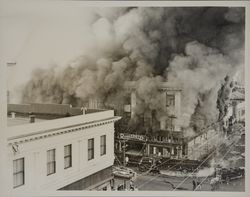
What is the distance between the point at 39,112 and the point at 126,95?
0.51 metres

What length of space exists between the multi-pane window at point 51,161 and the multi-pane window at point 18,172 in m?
0.14

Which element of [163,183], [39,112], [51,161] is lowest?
[163,183]

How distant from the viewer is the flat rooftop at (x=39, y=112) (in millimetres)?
2275

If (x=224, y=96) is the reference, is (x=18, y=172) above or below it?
below

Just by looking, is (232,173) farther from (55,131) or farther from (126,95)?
(55,131)

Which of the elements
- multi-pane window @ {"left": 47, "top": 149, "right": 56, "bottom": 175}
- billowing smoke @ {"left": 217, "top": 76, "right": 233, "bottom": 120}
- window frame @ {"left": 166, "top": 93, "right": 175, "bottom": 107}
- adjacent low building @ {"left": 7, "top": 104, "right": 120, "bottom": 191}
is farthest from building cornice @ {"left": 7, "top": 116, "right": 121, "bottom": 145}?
billowing smoke @ {"left": 217, "top": 76, "right": 233, "bottom": 120}

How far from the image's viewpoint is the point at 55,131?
2.27 meters

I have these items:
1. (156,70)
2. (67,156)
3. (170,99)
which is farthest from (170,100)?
(67,156)

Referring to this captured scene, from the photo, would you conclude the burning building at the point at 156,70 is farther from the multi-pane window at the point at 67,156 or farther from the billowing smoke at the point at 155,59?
the multi-pane window at the point at 67,156

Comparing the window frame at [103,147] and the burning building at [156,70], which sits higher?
the burning building at [156,70]

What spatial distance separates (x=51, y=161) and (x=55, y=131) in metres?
0.18

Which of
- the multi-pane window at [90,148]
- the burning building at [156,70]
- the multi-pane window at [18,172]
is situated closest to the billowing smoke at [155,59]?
the burning building at [156,70]

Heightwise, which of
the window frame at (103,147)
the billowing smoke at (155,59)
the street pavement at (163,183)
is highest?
the billowing smoke at (155,59)

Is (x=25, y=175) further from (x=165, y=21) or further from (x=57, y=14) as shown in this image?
(x=165, y=21)
